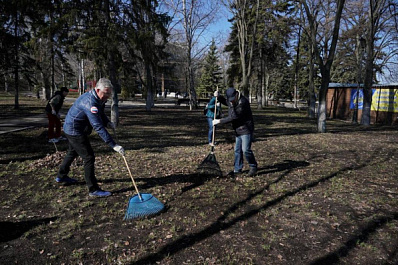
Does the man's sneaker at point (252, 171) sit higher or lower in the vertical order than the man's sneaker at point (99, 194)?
higher

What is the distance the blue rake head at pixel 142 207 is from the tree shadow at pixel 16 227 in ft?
3.66

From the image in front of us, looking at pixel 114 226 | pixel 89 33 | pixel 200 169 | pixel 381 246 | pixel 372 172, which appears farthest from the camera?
pixel 89 33

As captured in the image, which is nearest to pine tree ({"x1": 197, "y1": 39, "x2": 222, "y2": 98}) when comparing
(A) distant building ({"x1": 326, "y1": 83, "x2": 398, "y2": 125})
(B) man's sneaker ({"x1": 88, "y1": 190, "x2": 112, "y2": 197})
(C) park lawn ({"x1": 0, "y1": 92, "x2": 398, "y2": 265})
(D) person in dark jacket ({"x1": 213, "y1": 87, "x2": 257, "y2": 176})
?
(A) distant building ({"x1": 326, "y1": 83, "x2": 398, "y2": 125})

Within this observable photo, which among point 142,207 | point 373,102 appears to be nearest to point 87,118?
point 142,207

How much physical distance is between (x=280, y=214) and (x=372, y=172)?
367cm

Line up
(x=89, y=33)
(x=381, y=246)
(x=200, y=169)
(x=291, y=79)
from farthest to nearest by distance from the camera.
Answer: (x=291, y=79) < (x=89, y=33) < (x=200, y=169) < (x=381, y=246)

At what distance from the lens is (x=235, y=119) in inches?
223

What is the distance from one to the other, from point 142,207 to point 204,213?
962mm

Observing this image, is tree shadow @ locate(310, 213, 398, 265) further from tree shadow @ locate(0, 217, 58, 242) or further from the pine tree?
the pine tree

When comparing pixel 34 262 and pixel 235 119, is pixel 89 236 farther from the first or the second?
pixel 235 119

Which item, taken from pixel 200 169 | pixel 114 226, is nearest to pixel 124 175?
pixel 200 169

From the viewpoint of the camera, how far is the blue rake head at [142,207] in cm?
406

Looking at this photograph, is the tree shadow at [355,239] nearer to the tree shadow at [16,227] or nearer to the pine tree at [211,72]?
the tree shadow at [16,227]

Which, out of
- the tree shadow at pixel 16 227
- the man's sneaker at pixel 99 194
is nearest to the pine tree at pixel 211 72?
the man's sneaker at pixel 99 194
